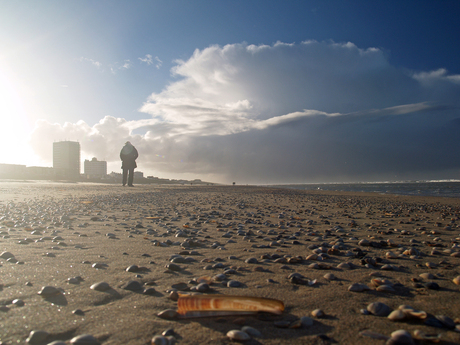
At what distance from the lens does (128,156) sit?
79.4 feet

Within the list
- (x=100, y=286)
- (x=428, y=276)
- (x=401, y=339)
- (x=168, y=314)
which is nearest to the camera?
(x=401, y=339)

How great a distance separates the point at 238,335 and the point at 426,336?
118 centimetres

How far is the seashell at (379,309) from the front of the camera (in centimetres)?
208

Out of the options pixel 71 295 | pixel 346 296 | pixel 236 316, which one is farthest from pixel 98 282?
pixel 346 296

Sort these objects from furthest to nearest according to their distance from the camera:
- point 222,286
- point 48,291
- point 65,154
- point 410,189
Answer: point 65,154 < point 410,189 < point 222,286 < point 48,291

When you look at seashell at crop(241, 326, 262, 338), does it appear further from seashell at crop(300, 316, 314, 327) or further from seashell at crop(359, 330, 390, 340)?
seashell at crop(359, 330, 390, 340)

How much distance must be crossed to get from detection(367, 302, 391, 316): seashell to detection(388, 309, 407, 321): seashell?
3.0 inches

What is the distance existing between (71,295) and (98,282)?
328 millimetres

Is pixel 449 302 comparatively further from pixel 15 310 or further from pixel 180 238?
pixel 180 238

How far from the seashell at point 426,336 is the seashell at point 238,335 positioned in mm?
1066

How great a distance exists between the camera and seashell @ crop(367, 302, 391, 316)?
208 centimetres

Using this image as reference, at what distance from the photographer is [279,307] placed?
6.89 ft

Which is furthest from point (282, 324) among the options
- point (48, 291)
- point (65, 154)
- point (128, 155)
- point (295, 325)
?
point (65, 154)

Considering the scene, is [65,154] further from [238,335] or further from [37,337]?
[238,335]
